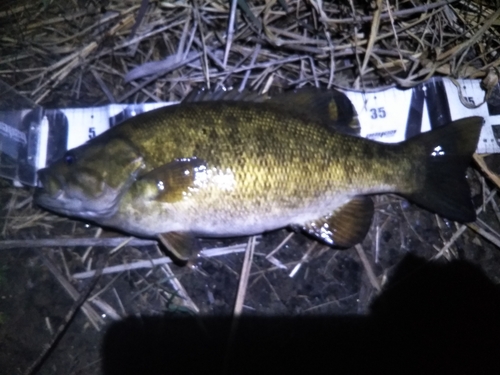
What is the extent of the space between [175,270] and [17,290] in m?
0.87

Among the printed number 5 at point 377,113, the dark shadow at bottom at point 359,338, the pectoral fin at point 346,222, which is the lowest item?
the dark shadow at bottom at point 359,338

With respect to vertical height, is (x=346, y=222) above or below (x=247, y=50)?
below

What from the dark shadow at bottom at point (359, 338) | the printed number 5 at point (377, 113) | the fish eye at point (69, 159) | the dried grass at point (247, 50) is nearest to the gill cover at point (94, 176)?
the fish eye at point (69, 159)

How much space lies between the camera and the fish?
2.03 metres

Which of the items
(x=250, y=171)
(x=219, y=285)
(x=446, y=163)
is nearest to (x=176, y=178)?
(x=250, y=171)

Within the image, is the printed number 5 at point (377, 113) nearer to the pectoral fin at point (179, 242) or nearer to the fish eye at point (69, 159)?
the pectoral fin at point (179, 242)

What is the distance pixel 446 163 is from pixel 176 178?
1.41 metres

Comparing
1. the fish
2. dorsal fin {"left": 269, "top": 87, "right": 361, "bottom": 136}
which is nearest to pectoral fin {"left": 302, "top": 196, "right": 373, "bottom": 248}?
the fish

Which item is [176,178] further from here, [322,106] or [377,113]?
[377,113]

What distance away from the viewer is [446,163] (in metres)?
2.29

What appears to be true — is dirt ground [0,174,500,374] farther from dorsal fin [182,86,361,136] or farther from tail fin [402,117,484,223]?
dorsal fin [182,86,361,136]

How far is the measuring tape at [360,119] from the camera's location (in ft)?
7.86

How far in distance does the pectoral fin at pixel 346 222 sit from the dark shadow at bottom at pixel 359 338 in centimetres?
43

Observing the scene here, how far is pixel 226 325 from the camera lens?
2.39 m
